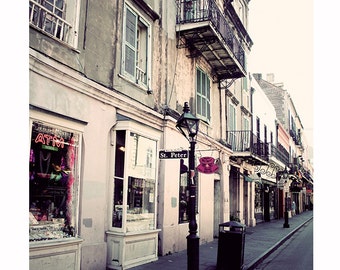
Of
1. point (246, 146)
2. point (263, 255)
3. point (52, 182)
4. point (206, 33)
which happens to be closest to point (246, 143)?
point (246, 146)

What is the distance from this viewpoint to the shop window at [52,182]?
478 centimetres

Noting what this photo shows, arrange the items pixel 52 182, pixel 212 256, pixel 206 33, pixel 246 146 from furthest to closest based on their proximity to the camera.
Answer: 1. pixel 246 146
2. pixel 206 33
3. pixel 212 256
4. pixel 52 182

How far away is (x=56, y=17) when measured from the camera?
5262 mm

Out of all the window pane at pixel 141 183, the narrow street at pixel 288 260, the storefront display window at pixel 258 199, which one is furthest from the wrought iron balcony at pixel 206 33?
the storefront display window at pixel 258 199


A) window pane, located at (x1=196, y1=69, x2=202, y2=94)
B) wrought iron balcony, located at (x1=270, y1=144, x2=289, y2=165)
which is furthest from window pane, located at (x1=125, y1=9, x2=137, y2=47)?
wrought iron balcony, located at (x1=270, y1=144, x2=289, y2=165)

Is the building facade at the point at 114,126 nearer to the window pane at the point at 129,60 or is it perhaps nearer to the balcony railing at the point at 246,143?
the window pane at the point at 129,60

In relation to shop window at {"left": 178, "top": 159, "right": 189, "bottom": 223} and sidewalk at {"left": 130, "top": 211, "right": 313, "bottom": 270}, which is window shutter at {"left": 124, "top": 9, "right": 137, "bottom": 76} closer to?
shop window at {"left": 178, "top": 159, "right": 189, "bottom": 223}

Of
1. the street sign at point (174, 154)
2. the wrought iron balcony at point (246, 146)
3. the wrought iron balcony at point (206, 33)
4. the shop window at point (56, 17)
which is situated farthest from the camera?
the wrought iron balcony at point (246, 146)

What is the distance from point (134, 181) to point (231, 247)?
2106 millimetres

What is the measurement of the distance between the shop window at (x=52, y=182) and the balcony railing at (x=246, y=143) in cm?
869

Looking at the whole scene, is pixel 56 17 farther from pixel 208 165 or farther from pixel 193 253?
pixel 193 253
